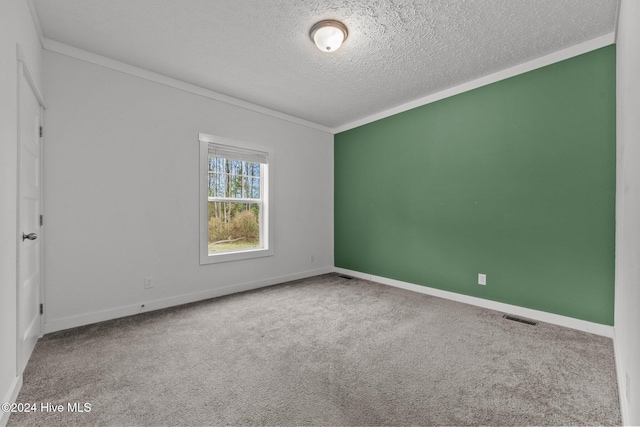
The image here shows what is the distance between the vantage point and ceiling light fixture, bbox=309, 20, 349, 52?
2350mm

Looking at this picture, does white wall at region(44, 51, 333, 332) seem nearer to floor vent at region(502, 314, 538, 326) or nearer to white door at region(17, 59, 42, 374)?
white door at region(17, 59, 42, 374)

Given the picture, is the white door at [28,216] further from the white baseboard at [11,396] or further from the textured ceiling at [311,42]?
the textured ceiling at [311,42]

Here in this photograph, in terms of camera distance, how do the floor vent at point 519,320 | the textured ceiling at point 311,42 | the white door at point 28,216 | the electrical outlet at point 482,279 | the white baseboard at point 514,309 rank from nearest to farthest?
the white door at point 28,216
the textured ceiling at point 311,42
the white baseboard at point 514,309
the floor vent at point 519,320
the electrical outlet at point 482,279

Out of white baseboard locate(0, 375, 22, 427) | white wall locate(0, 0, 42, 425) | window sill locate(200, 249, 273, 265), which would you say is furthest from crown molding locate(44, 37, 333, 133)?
white baseboard locate(0, 375, 22, 427)

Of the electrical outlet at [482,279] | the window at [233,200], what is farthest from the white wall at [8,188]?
the electrical outlet at [482,279]

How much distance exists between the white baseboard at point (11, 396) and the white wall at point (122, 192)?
1.03 metres

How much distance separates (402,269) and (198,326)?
9.05 ft

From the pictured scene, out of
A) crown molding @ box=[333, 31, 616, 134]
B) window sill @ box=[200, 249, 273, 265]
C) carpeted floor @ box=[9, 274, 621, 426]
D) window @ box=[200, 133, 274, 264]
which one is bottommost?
carpeted floor @ box=[9, 274, 621, 426]

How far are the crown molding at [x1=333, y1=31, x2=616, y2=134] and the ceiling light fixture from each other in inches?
69.9

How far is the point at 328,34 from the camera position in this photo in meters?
2.41

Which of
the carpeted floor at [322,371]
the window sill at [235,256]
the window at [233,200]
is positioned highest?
the window at [233,200]

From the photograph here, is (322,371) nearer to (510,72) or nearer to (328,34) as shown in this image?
(328,34)

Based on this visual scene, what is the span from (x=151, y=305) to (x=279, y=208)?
82.0 inches

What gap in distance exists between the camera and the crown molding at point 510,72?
8.45 ft
